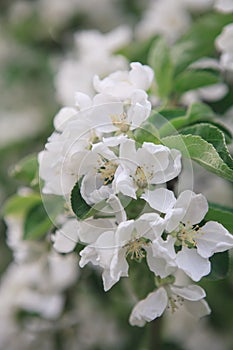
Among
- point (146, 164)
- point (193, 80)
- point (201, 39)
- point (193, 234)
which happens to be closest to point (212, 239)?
point (193, 234)

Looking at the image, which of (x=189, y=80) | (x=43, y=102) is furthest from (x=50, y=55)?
(x=189, y=80)

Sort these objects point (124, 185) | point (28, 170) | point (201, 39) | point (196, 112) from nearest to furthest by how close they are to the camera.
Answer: point (124, 185)
point (196, 112)
point (28, 170)
point (201, 39)

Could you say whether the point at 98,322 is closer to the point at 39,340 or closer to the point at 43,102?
the point at 39,340

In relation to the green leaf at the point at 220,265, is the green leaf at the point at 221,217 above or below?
above

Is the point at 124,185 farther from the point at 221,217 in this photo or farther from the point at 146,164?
the point at 221,217

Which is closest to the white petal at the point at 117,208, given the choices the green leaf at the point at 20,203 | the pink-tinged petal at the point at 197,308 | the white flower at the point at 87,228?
the white flower at the point at 87,228

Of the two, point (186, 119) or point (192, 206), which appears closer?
point (192, 206)

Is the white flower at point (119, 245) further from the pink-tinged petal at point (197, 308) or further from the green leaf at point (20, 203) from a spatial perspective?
the green leaf at point (20, 203)

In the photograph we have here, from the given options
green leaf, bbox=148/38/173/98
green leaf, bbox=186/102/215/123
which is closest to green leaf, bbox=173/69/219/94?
green leaf, bbox=148/38/173/98
